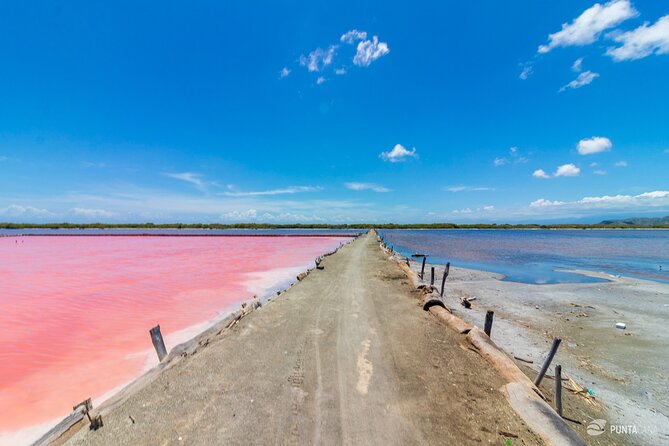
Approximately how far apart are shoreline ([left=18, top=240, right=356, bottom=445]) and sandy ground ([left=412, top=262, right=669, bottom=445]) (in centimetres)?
823

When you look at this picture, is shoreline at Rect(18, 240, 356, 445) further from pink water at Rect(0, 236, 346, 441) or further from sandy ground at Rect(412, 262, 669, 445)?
sandy ground at Rect(412, 262, 669, 445)

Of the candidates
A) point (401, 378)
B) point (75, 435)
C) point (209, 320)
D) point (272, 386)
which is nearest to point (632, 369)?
point (401, 378)

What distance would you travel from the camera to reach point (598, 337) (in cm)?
980

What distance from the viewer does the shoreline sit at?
5.19 m

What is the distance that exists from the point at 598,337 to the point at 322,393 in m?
10.3

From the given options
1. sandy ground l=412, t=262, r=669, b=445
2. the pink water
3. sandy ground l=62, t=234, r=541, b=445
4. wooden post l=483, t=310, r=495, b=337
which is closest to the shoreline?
the pink water

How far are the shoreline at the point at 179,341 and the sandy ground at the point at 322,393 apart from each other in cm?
36

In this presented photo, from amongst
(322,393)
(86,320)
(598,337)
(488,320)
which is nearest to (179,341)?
(86,320)

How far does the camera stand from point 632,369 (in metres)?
7.66

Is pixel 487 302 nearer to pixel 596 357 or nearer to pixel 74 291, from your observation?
pixel 596 357

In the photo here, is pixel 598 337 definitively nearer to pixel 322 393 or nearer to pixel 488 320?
A: pixel 488 320

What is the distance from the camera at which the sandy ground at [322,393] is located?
14.1ft

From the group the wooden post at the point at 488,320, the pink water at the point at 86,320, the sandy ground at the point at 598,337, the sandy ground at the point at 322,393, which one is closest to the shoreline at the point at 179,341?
the pink water at the point at 86,320

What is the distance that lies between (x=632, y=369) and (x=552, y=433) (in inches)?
230
